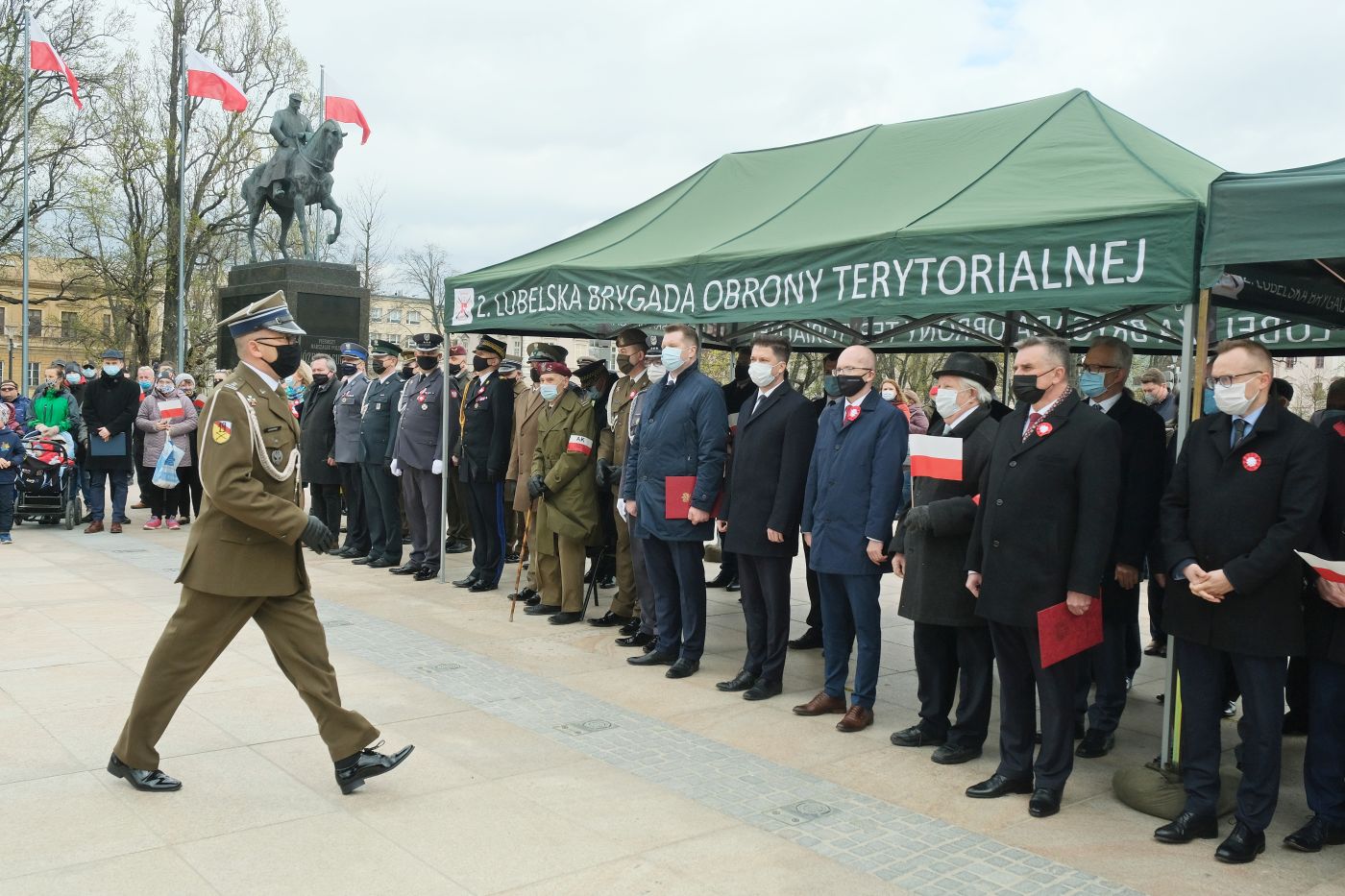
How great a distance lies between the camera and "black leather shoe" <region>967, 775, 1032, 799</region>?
189 inches

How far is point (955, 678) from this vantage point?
5.68 metres

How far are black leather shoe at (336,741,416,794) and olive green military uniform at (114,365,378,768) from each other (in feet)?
0.20

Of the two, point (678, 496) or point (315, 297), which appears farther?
point (315, 297)

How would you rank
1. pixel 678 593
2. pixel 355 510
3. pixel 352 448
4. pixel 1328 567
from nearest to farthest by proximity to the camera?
pixel 1328 567 < pixel 678 593 < pixel 352 448 < pixel 355 510

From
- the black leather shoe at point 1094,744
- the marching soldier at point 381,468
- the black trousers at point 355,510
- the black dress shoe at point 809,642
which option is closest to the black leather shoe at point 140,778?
the black leather shoe at point 1094,744

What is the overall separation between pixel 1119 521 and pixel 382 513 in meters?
7.41

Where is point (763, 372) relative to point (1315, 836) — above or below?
above

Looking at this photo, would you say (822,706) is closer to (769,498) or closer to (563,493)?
(769,498)

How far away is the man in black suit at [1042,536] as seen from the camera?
457 centimetres

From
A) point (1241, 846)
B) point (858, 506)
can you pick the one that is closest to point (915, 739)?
point (858, 506)

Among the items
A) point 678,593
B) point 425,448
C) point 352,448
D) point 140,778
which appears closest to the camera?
point 140,778

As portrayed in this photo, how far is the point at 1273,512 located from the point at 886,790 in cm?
197

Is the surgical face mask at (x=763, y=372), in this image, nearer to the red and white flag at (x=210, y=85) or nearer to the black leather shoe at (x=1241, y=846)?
the black leather shoe at (x=1241, y=846)

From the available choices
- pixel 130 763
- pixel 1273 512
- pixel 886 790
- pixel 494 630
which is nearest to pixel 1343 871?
pixel 1273 512
